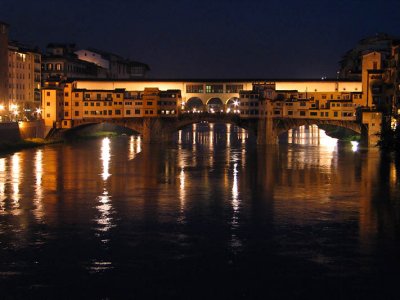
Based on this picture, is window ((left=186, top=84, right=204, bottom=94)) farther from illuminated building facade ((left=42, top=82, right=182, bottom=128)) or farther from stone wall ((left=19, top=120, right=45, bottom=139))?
stone wall ((left=19, top=120, right=45, bottom=139))

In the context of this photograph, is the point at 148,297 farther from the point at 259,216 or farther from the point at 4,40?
the point at 4,40

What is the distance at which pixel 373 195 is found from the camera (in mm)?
24281

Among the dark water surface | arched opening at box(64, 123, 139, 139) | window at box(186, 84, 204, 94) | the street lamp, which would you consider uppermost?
window at box(186, 84, 204, 94)

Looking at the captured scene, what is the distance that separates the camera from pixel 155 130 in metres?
54.6

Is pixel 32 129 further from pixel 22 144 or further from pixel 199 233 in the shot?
pixel 199 233

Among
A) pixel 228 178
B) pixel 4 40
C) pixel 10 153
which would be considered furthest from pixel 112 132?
pixel 228 178

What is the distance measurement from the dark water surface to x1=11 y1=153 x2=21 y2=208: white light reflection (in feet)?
0.22

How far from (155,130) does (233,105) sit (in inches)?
288

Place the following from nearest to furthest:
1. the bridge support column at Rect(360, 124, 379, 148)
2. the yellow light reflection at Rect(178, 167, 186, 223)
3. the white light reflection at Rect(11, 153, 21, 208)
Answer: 1. the yellow light reflection at Rect(178, 167, 186, 223)
2. the white light reflection at Rect(11, 153, 21, 208)
3. the bridge support column at Rect(360, 124, 379, 148)

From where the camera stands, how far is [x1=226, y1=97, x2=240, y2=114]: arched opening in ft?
186

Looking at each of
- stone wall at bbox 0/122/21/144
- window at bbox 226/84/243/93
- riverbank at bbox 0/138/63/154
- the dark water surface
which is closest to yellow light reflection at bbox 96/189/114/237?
the dark water surface

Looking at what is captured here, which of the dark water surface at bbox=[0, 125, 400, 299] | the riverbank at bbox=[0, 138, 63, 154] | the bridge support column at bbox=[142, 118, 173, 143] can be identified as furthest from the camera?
the bridge support column at bbox=[142, 118, 173, 143]

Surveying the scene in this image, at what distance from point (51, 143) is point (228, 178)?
23913mm

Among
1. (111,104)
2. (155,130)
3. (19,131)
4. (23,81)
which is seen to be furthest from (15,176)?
(23,81)
